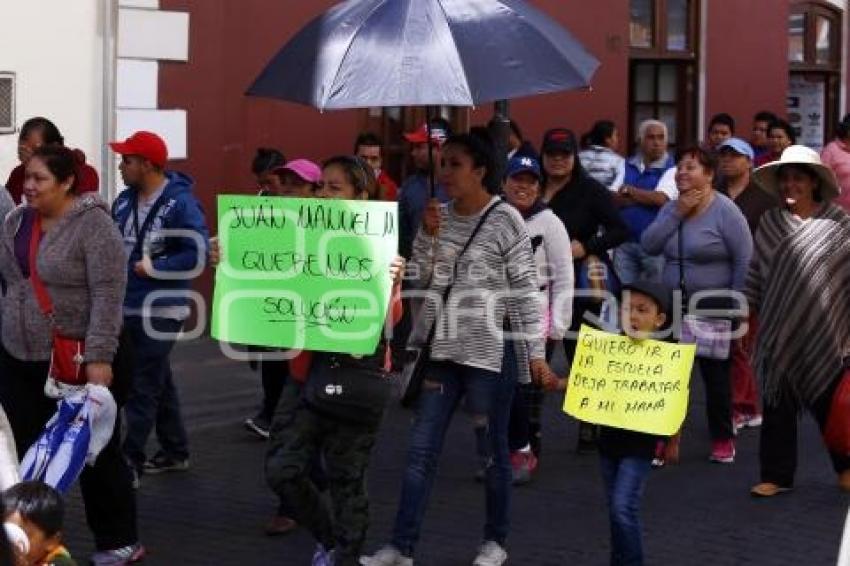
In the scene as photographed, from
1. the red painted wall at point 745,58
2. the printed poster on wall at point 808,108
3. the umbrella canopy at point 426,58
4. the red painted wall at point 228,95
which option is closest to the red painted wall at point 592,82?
the red painted wall at point 745,58

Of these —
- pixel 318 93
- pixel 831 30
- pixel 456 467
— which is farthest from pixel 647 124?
pixel 831 30

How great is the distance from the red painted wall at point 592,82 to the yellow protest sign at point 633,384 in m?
9.36

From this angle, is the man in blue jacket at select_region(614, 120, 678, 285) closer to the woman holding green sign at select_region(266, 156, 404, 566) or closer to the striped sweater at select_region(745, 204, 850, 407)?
the striped sweater at select_region(745, 204, 850, 407)

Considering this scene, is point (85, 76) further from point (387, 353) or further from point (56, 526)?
point (56, 526)

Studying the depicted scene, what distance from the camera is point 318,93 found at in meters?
7.84

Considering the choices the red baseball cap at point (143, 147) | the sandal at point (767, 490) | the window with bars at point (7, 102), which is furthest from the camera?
the window with bars at point (7, 102)

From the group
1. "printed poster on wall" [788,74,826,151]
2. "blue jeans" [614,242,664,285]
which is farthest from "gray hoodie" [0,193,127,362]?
"printed poster on wall" [788,74,826,151]

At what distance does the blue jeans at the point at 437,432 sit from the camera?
759cm

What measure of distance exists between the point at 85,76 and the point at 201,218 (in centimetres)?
444

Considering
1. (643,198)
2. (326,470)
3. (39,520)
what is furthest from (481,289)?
(643,198)

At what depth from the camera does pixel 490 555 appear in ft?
25.3

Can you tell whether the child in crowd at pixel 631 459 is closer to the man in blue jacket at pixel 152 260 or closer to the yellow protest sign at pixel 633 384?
the yellow protest sign at pixel 633 384

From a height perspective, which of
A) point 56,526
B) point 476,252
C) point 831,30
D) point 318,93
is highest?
point 831,30

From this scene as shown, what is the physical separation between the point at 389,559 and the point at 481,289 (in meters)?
1.11
